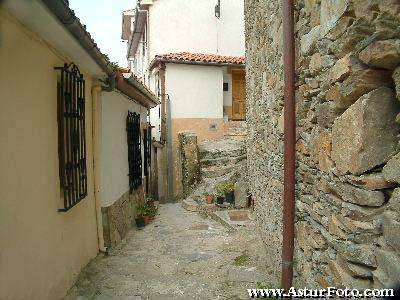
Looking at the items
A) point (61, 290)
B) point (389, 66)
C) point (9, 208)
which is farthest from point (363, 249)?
point (61, 290)

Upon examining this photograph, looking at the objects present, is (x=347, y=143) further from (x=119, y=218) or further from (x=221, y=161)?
(x=221, y=161)

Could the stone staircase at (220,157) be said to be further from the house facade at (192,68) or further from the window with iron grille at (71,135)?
the window with iron grille at (71,135)

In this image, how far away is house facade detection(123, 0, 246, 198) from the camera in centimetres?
1219

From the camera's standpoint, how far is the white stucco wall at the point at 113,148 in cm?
522

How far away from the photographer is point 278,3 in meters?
3.55

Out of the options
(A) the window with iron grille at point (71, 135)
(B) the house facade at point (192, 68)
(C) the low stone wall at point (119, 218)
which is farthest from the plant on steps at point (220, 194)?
(A) the window with iron grille at point (71, 135)

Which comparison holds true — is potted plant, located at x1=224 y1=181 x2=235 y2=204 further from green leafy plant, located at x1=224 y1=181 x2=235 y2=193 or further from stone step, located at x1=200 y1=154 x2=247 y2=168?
stone step, located at x1=200 y1=154 x2=247 y2=168

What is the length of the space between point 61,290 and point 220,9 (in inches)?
525

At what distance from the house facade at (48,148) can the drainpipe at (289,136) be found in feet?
5.79

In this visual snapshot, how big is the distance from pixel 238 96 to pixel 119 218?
30.2 feet

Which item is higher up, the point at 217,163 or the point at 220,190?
the point at 217,163

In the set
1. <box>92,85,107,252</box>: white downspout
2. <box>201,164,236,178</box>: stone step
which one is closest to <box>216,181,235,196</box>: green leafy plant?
<box>201,164,236,178</box>: stone step

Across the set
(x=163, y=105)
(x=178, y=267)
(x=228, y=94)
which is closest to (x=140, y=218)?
(x=178, y=267)

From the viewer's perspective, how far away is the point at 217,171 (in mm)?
10062
